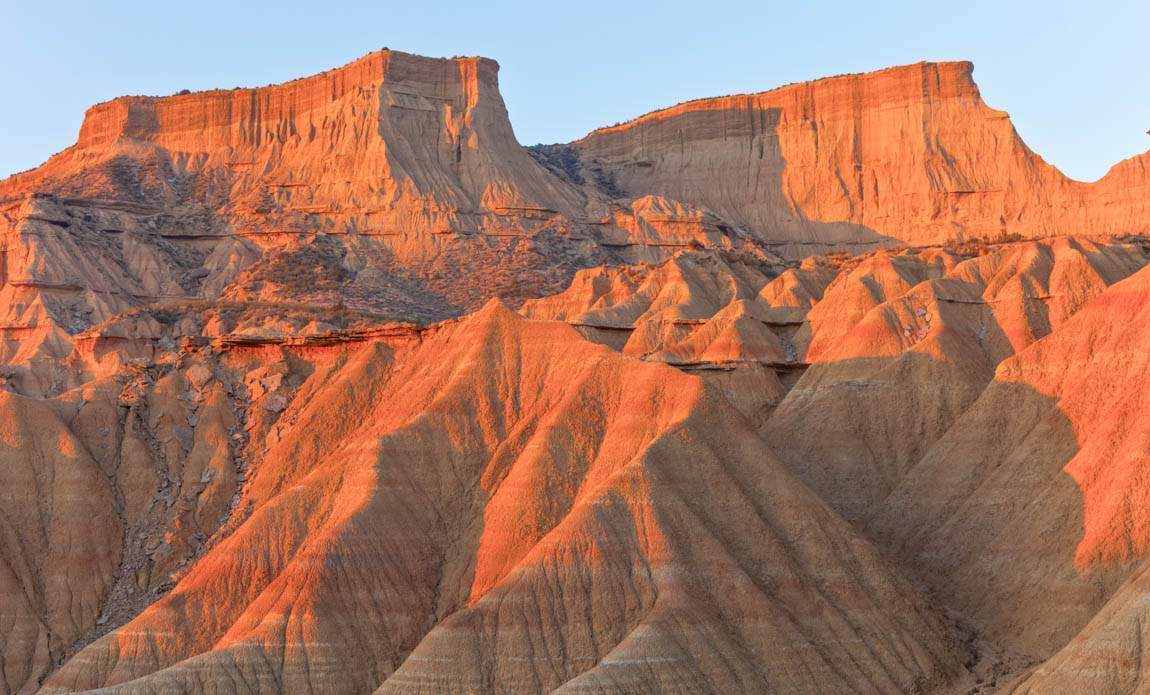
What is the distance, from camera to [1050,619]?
58.6 metres

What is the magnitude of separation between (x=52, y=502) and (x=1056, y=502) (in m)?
41.7

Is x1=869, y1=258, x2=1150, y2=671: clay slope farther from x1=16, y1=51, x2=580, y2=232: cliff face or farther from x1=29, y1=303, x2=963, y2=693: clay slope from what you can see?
x1=16, y1=51, x2=580, y2=232: cliff face

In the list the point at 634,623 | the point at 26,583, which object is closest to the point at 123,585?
the point at 26,583

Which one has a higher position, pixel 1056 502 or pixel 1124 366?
pixel 1124 366

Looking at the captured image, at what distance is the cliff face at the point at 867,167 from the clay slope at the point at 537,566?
254 feet

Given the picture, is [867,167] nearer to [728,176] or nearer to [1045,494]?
[728,176]

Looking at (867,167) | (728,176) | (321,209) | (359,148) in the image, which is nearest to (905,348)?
(321,209)

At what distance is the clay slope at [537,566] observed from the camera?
2247 inches

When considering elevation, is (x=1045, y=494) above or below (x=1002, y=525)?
above

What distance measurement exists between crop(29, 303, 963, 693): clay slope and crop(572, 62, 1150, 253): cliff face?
7731 centimetres

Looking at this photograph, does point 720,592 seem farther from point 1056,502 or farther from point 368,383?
point 368,383

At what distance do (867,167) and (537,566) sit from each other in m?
104

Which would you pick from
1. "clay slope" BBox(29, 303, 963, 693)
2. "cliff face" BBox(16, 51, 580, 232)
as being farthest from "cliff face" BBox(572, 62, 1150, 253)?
"clay slope" BBox(29, 303, 963, 693)

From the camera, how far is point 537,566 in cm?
5981
